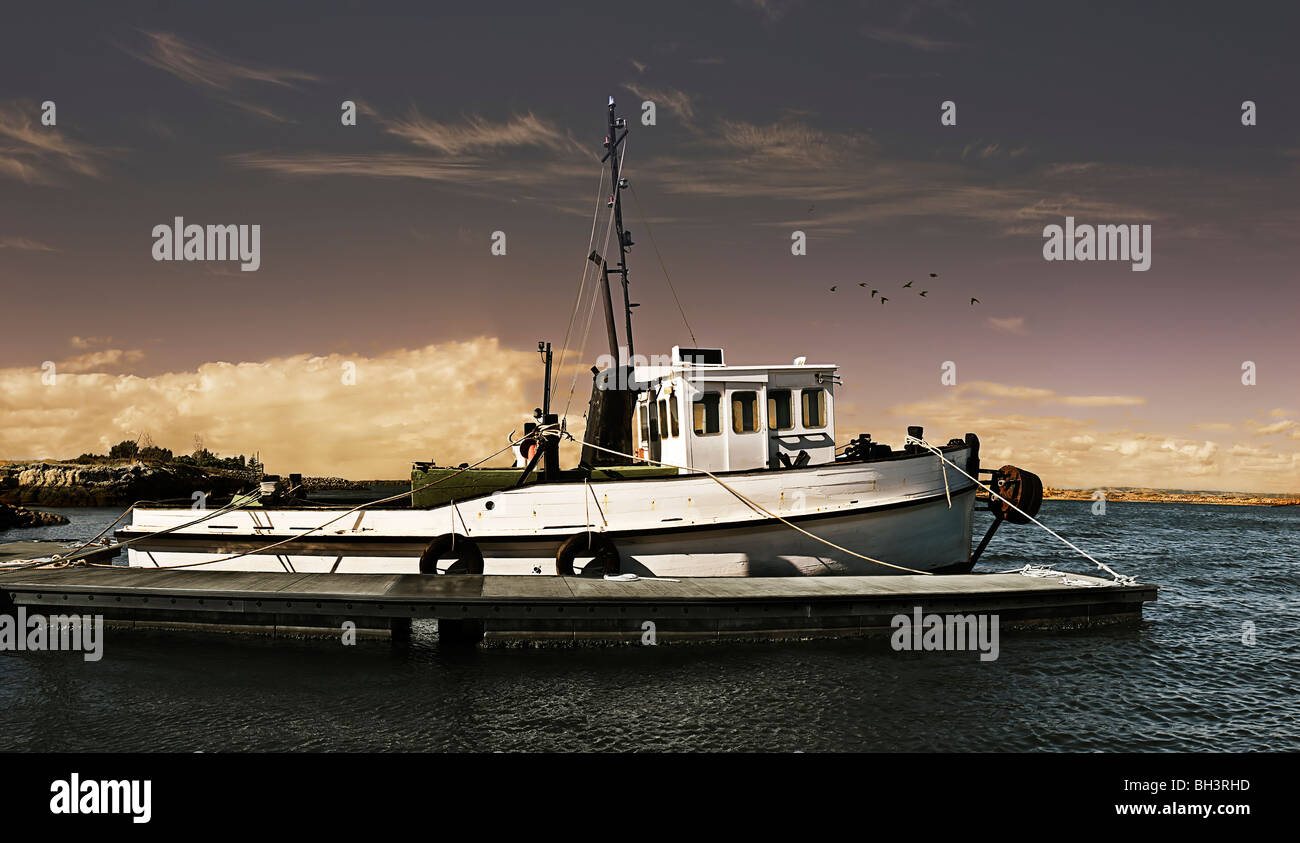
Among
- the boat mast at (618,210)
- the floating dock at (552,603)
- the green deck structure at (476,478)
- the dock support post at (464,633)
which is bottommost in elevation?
the dock support post at (464,633)

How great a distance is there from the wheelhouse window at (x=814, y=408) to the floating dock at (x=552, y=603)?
345 centimetres

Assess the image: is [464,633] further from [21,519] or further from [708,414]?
[21,519]

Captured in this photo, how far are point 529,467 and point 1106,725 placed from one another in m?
10.6

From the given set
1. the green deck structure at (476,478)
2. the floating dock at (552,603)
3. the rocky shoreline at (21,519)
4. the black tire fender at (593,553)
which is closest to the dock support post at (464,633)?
the floating dock at (552,603)

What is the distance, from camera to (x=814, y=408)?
15.5 meters

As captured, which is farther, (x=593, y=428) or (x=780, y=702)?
(x=593, y=428)

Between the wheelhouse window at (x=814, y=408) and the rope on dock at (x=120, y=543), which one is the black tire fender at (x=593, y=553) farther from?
the rope on dock at (x=120, y=543)

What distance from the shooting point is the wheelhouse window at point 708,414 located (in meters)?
15.0

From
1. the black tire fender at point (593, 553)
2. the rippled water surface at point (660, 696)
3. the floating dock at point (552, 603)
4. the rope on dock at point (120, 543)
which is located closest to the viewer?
the rippled water surface at point (660, 696)

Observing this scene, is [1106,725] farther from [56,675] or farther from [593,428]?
[56,675]

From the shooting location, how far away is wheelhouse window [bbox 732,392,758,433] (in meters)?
15.1

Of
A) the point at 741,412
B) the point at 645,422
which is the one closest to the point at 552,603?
the point at 741,412
